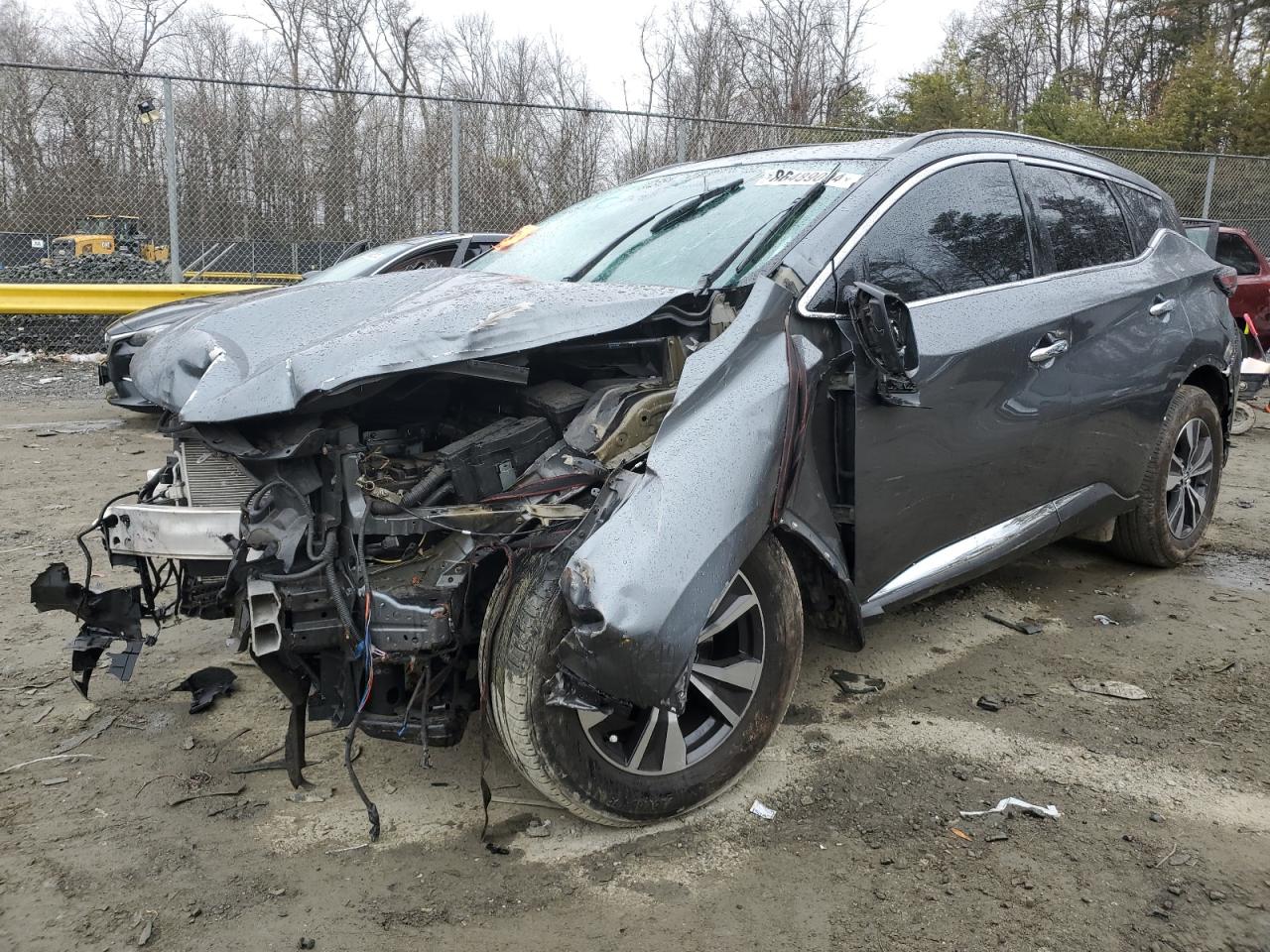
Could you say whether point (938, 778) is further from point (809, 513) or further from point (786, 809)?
point (809, 513)

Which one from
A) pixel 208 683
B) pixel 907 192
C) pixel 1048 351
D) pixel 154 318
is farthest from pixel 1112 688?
pixel 154 318

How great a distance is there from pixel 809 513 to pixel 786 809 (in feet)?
2.73

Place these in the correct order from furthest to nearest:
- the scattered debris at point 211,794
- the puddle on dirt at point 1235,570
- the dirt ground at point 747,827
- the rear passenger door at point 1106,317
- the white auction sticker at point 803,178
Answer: the puddle on dirt at point 1235,570, the rear passenger door at point 1106,317, the white auction sticker at point 803,178, the scattered debris at point 211,794, the dirt ground at point 747,827

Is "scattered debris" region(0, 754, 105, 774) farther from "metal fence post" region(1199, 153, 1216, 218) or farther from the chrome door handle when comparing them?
"metal fence post" region(1199, 153, 1216, 218)

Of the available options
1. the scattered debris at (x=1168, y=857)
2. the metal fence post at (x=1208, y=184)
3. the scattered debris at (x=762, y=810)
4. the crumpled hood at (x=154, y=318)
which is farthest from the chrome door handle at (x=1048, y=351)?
the metal fence post at (x=1208, y=184)

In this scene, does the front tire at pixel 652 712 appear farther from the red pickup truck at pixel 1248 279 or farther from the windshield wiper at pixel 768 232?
the red pickup truck at pixel 1248 279

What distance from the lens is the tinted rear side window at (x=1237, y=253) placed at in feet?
35.9

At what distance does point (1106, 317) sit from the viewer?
3.83 meters

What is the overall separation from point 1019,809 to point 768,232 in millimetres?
1876

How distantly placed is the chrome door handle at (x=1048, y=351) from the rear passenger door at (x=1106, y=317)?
0.05m

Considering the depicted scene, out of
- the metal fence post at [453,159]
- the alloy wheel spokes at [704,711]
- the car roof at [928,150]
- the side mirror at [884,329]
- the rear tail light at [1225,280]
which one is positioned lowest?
the alloy wheel spokes at [704,711]

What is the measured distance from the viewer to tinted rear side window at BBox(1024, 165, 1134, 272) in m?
3.79

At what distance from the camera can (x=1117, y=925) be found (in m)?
2.29

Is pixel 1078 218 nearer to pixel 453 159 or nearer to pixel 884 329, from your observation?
pixel 884 329
